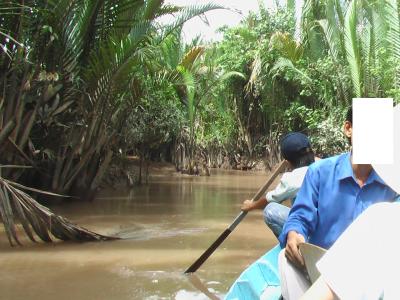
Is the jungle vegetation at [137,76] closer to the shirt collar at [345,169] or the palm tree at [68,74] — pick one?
the palm tree at [68,74]

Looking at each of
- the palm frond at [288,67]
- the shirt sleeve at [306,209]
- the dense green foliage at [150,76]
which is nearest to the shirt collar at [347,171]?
the shirt sleeve at [306,209]

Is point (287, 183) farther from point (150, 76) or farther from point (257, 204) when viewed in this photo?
point (150, 76)

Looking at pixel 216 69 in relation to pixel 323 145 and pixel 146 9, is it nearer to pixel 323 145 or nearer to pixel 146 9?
pixel 323 145

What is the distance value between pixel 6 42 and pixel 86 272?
3.88 m

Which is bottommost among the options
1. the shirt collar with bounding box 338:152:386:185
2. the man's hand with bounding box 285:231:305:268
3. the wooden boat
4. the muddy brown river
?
the muddy brown river

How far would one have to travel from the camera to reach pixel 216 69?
19328mm

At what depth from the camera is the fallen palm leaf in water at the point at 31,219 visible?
4.43 metres

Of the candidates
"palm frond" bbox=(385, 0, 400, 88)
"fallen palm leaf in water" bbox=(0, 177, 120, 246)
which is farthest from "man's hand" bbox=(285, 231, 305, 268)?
"palm frond" bbox=(385, 0, 400, 88)

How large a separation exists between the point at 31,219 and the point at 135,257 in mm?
1033

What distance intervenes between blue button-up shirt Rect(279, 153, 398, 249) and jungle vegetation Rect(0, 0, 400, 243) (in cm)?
301

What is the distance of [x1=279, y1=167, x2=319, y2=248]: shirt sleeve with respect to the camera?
7.00 ft

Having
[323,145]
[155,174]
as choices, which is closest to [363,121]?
[323,145]

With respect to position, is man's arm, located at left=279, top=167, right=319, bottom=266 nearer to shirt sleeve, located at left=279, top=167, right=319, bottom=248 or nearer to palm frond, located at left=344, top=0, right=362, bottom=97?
shirt sleeve, located at left=279, top=167, right=319, bottom=248

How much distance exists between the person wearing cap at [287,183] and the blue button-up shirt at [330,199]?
2.81ft
